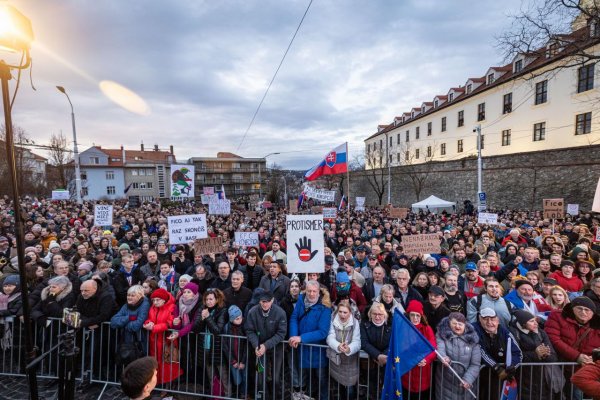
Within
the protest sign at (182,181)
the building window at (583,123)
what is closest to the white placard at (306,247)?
the protest sign at (182,181)

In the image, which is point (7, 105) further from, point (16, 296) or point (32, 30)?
point (16, 296)

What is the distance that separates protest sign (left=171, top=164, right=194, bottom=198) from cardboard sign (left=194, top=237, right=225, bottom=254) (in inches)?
192

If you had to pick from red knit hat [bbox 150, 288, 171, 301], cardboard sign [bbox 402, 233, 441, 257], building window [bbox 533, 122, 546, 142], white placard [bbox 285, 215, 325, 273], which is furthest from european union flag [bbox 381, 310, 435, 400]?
building window [bbox 533, 122, 546, 142]

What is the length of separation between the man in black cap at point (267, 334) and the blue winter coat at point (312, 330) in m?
0.25

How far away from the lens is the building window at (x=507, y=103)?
30.0m

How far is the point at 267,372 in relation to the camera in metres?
4.21

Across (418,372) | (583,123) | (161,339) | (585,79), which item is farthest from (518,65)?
(161,339)

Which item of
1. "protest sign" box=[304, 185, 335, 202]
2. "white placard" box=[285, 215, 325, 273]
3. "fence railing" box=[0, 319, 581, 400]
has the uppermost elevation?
"protest sign" box=[304, 185, 335, 202]

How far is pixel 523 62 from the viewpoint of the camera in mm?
28297

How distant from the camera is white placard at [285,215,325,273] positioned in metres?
5.28

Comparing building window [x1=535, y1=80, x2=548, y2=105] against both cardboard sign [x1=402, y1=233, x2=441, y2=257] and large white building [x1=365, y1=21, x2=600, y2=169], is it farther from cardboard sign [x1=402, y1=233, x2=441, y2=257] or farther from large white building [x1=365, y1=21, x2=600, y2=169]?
cardboard sign [x1=402, y1=233, x2=441, y2=257]

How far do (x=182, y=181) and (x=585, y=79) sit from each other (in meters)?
29.7

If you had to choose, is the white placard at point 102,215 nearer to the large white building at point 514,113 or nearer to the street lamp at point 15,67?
the street lamp at point 15,67

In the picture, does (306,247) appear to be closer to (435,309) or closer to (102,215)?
(435,309)
